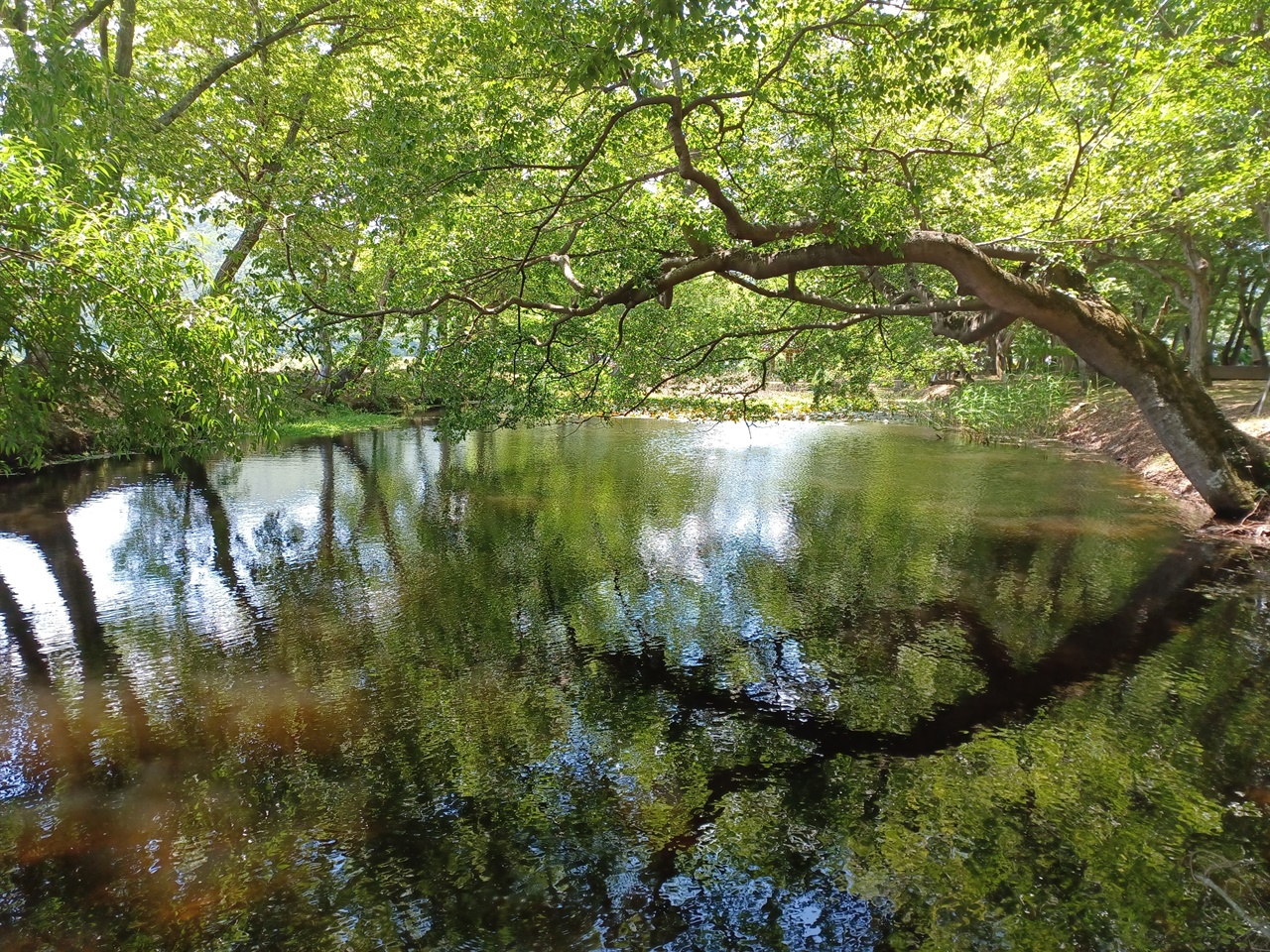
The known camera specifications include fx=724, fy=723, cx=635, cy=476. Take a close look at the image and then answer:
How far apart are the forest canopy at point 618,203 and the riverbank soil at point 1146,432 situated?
295 cm

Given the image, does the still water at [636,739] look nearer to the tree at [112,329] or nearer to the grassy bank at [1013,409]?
the tree at [112,329]

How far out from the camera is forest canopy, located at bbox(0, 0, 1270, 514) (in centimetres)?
605

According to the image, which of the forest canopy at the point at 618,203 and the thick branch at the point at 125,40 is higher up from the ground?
the thick branch at the point at 125,40

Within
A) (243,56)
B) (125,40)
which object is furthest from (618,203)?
(125,40)

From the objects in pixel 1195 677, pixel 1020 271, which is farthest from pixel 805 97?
pixel 1195 677

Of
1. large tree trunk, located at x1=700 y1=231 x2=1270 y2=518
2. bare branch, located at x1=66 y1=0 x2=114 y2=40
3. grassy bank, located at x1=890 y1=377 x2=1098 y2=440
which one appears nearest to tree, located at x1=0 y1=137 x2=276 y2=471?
large tree trunk, located at x1=700 y1=231 x2=1270 y2=518

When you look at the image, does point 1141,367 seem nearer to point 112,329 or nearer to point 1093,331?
point 1093,331

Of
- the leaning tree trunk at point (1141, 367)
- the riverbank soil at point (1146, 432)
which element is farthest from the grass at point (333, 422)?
the riverbank soil at point (1146, 432)

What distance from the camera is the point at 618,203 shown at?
11.4m

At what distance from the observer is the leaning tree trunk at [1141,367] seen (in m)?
10.3

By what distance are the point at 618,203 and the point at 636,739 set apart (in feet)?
27.1

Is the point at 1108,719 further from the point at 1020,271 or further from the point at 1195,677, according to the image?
the point at 1020,271

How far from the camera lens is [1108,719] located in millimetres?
6766

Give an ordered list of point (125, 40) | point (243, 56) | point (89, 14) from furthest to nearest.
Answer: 1. point (243, 56)
2. point (125, 40)
3. point (89, 14)
